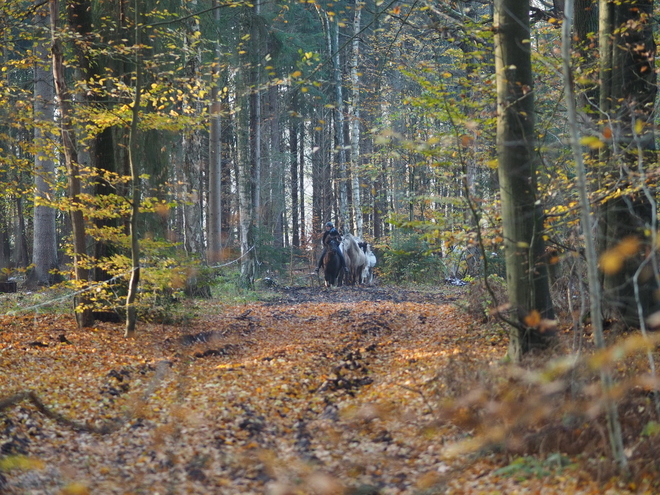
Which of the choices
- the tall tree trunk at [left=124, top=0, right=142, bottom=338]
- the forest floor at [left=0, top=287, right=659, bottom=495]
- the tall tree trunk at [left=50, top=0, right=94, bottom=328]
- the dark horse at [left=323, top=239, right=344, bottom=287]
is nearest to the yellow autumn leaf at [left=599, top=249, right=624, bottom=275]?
the forest floor at [left=0, top=287, right=659, bottom=495]

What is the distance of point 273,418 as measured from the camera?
20.6 feet

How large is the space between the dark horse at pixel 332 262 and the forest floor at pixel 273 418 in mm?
10606

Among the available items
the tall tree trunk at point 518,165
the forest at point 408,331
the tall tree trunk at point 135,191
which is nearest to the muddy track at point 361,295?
the forest at point 408,331

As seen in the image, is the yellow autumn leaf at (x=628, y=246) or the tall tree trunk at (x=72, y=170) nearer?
the yellow autumn leaf at (x=628, y=246)

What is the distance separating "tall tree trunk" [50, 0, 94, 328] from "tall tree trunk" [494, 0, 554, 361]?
21.4 feet

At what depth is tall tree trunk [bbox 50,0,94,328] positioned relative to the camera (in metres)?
9.23

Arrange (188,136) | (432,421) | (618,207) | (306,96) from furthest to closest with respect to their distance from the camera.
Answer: (306,96)
(188,136)
(618,207)
(432,421)

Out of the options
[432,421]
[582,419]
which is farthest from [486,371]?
[582,419]

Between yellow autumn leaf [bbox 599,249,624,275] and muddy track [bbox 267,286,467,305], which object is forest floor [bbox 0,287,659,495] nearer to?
yellow autumn leaf [bbox 599,249,624,275]

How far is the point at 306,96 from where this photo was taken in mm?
30375

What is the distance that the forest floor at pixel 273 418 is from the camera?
4.54m

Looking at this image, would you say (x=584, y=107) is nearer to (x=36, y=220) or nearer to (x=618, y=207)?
(x=618, y=207)

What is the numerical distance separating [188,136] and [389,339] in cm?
774

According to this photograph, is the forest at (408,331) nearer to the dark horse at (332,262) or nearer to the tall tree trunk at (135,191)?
the tall tree trunk at (135,191)
